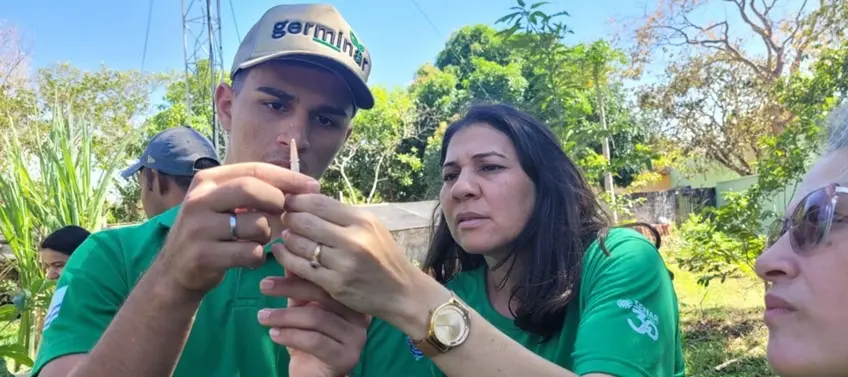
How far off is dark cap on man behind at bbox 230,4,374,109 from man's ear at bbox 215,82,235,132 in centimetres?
9

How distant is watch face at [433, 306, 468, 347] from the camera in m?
1.09

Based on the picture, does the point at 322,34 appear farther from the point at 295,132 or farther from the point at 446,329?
the point at 446,329

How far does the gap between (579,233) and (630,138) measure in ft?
49.7

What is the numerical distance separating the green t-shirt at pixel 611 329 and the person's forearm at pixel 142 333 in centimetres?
66

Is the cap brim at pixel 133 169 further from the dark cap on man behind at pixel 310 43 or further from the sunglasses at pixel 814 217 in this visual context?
the sunglasses at pixel 814 217

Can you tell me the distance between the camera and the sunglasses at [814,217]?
44.0 inches

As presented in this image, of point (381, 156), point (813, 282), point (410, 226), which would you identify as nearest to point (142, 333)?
point (813, 282)

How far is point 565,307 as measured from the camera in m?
1.67

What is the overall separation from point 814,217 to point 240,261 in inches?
42.0

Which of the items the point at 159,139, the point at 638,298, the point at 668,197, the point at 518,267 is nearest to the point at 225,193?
the point at 638,298

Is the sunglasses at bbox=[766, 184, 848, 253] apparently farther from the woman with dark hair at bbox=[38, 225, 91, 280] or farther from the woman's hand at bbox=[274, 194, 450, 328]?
the woman with dark hair at bbox=[38, 225, 91, 280]

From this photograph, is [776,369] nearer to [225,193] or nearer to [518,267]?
[518,267]

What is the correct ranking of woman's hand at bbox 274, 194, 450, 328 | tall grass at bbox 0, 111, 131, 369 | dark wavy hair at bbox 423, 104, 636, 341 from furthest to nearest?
tall grass at bbox 0, 111, 131, 369
dark wavy hair at bbox 423, 104, 636, 341
woman's hand at bbox 274, 194, 450, 328

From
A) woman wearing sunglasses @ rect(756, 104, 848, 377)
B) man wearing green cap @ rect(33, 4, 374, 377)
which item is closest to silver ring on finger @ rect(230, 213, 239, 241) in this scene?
man wearing green cap @ rect(33, 4, 374, 377)
